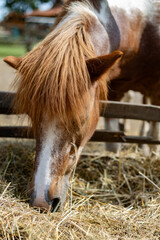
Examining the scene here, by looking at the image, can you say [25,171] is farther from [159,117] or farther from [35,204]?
[159,117]

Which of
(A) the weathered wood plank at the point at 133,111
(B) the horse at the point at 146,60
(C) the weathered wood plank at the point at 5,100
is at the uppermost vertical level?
(B) the horse at the point at 146,60

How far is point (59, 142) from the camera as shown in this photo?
1653mm

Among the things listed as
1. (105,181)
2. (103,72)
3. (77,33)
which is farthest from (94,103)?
(105,181)

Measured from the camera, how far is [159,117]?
2.52 meters

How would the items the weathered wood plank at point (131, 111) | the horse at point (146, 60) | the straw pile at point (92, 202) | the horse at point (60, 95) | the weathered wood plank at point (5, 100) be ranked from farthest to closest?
the horse at point (146, 60) < the weathered wood plank at point (131, 111) < the weathered wood plank at point (5, 100) < the horse at point (60, 95) < the straw pile at point (92, 202)

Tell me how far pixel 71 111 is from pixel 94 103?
295mm

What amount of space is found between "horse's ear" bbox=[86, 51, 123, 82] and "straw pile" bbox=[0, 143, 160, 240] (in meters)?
0.82

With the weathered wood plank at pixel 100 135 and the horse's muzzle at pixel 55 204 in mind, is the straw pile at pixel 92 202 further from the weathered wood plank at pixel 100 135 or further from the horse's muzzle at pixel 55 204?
the weathered wood plank at pixel 100 135

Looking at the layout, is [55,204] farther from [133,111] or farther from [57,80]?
[133,111]

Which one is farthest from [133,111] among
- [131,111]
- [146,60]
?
[146,60]

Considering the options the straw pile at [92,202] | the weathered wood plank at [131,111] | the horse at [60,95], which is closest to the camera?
the straw pile at [92,202]

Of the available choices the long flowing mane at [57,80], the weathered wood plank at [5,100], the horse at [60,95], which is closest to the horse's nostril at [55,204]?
the horse at [60,95]

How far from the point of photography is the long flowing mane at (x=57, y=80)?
163 centimetres

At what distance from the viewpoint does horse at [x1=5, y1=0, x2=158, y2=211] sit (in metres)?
1.62
